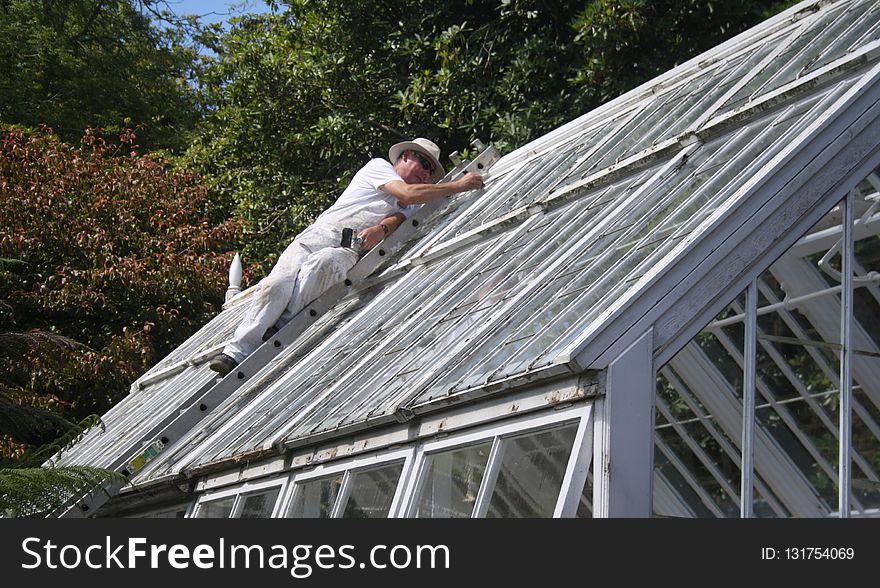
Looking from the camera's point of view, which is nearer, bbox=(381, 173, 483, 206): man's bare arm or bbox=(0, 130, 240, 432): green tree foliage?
bbox=(381, 173, 483, 206): man's bare arm

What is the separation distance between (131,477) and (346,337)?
221cm

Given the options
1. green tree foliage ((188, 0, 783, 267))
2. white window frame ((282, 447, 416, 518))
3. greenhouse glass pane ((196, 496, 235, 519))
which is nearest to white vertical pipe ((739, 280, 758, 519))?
Result: white window frame ((282, 447, 416, 518))

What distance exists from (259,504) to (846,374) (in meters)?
4.27

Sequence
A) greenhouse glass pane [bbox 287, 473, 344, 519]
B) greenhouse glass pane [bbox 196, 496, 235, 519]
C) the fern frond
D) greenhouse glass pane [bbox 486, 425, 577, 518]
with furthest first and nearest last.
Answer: greenhouse glass pane [bbox 196, 496, 235, 519]
the fern frond
greenhouse glass pane [bbox 287, 473, 344, 519]
greenhouse glass pane [bbox 486, 425, 577, 518]

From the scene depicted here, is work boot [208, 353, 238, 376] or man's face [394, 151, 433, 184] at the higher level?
man's face [394, 151, 433, 184]

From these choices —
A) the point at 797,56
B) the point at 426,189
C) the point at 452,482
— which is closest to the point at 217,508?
the point at 452,482

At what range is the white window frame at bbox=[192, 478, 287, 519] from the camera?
879 cm

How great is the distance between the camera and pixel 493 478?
6.45 metres

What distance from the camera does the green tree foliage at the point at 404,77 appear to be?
19.7m

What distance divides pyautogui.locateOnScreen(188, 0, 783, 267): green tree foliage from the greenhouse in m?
6.67

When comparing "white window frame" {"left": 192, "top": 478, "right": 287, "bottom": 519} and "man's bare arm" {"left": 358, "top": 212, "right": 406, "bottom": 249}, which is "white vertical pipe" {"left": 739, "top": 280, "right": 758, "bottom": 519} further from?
"man's bare arm" {"left": 358, "top": 212, "right": 406, "bottom": 249}

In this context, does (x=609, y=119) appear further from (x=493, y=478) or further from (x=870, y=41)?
(x=493, y=478)

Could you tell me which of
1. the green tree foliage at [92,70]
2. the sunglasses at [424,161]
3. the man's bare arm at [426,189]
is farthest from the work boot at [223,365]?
the green tree foliage at [92,70]
